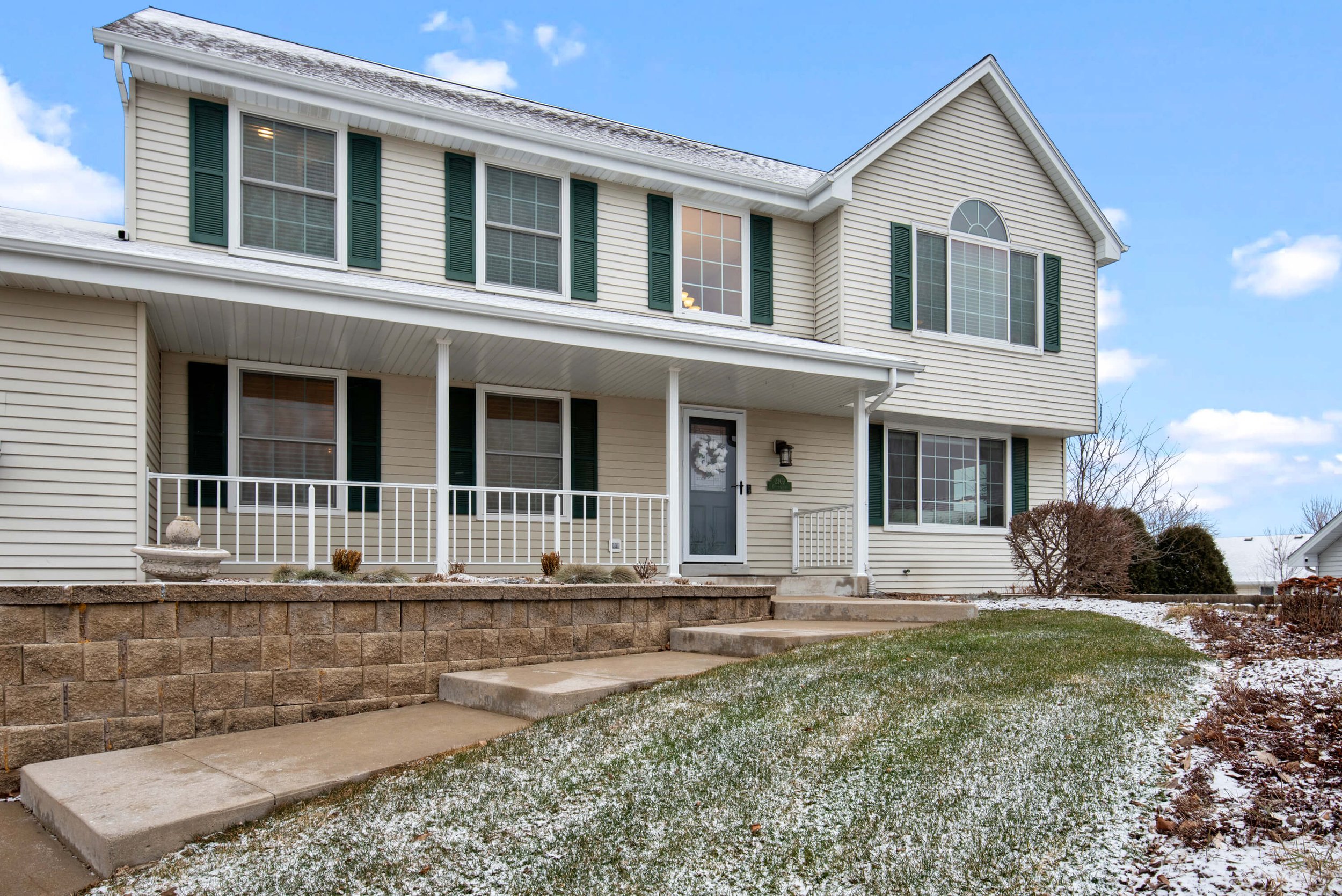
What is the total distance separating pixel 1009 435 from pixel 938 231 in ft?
10.2

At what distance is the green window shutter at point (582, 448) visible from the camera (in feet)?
33.3

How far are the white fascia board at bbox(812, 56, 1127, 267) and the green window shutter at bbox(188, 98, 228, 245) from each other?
662cm

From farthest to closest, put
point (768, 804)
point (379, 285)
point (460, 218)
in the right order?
1. point (460, 218)
2. point (379, 285)
3. point (768, 804)

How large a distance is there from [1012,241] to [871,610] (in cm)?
681

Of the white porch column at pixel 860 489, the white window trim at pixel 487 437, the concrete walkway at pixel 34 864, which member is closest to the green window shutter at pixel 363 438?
the white window trim at pixel 487 437

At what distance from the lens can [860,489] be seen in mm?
10133

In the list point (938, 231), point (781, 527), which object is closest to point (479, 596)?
point (781, 527)

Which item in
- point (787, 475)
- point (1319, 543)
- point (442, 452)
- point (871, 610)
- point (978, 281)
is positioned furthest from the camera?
point (1319, 543)

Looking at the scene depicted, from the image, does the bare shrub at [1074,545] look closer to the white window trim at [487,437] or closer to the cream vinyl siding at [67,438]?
the white window trim at [487,437]

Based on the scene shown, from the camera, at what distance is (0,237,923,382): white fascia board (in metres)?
6.59


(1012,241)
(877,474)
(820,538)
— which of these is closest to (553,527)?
(820,538)

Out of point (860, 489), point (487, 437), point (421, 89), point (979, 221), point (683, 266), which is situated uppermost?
point (421, 89)

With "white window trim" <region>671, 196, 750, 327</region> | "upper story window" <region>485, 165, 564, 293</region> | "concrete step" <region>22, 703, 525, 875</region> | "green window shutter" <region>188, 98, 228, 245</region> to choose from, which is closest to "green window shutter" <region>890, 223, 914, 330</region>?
"white window trim" <region>671, 196, 750, 327</region>

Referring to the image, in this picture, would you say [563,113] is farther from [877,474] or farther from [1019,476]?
[1019,476]
